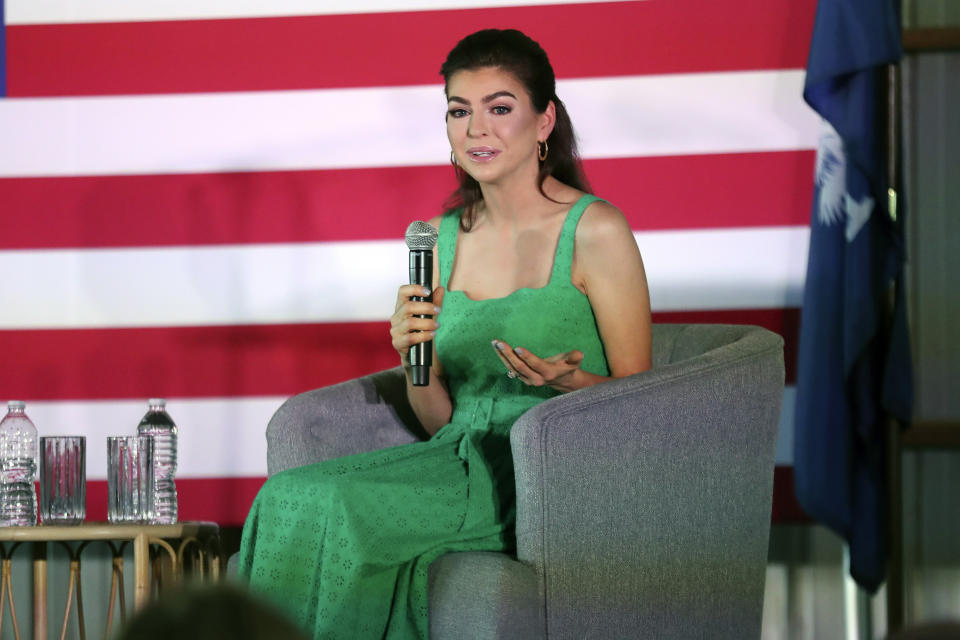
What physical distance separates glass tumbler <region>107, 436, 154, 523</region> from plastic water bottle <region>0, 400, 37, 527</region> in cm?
18

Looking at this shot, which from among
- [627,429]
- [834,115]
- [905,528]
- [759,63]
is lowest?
[905,528]

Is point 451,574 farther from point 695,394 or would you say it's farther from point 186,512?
point 186,512

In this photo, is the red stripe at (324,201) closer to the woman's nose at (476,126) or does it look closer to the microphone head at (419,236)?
the woman's nose at (476,126)

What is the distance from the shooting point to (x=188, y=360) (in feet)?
9.56

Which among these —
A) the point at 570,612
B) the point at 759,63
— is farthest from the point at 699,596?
the point at 759,63

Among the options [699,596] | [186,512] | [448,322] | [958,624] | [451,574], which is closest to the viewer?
[958,624]

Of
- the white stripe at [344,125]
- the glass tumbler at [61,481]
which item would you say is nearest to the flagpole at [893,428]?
the white stripe at [344,125]

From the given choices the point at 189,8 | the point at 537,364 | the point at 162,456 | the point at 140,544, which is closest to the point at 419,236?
the point at 537,364

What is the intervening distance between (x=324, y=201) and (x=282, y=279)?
23cm

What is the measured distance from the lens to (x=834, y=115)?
2514 mm

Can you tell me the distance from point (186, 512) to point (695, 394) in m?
1.57

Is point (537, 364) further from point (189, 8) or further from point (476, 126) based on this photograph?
point (189, 8)

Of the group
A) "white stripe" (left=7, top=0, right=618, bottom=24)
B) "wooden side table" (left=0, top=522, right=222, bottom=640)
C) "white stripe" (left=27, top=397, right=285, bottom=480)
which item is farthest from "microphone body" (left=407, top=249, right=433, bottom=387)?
"white stripe" (left=7, top=0, right=618, bottom=24)

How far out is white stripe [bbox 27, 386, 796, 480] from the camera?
9.47ft
